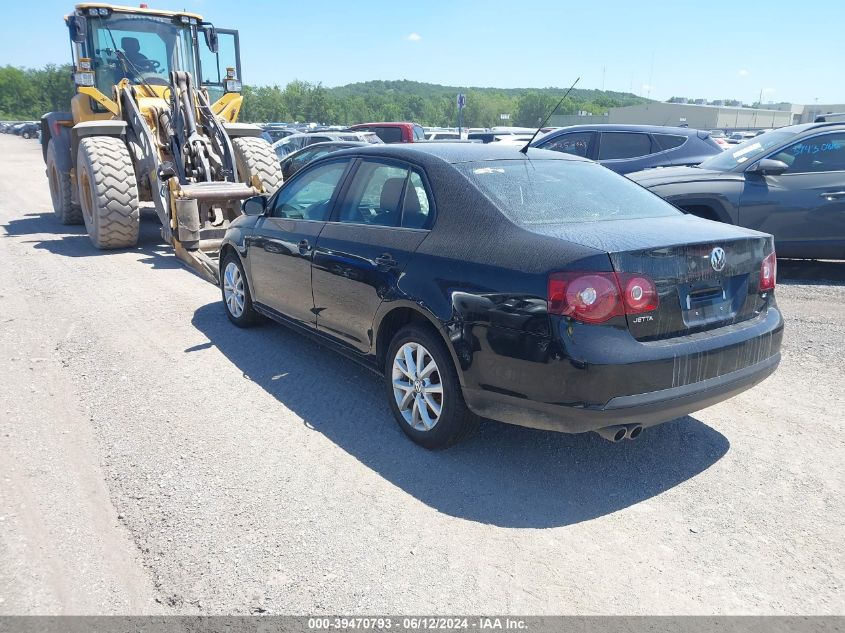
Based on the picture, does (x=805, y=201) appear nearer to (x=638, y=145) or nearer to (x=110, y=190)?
(x=638, y=145)

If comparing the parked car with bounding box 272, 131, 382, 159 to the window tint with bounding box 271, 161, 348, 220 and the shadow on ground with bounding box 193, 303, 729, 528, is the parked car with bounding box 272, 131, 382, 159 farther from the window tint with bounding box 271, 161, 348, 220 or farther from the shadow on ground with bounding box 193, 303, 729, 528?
the shadow on ground with bounding box 193, 303, 729, 528

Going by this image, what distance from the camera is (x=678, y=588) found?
8.75ft

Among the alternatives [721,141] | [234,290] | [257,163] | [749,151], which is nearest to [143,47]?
[257,163]

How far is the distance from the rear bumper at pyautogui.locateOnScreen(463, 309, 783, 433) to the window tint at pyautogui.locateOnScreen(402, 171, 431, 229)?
3.53ft

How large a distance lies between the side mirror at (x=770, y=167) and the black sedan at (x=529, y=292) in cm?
394

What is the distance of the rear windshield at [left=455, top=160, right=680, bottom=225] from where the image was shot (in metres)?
3.65

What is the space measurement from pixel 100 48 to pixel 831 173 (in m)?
10.1

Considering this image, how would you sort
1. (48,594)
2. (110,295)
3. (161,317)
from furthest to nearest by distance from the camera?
(110,295) < (161,317) < (48,594)

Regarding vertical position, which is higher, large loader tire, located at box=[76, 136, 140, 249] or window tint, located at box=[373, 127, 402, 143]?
window tint, located at box=[373, 127, 402, 143]

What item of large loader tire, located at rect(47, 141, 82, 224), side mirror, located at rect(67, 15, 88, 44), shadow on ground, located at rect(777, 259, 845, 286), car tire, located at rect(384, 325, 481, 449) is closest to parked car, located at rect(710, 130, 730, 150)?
shadow on ground, located at rect(777, 259, 845, 286)

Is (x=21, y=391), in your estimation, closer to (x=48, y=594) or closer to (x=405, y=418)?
(x=48, y=594)

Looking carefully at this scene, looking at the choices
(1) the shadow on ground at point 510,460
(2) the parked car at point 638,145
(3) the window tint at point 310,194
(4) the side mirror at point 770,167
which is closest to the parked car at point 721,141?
(2) the parked car at point 638,145

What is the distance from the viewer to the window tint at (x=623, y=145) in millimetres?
10031

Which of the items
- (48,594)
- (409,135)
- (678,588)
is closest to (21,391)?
(48,594)
